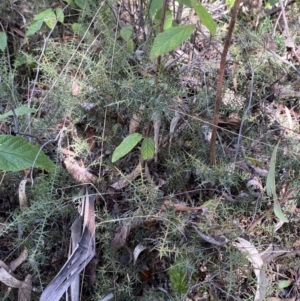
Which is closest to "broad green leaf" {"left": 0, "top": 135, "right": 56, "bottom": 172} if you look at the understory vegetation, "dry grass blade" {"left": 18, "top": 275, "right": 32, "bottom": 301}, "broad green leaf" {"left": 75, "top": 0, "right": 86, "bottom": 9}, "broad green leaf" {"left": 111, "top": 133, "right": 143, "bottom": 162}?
the understory vegetation

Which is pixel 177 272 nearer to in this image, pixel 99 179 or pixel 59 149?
pixel 99 179

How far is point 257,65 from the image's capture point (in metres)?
1.65

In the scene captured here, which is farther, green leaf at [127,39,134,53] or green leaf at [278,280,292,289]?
green leaf at [127,39,134,53]

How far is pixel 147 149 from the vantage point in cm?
133

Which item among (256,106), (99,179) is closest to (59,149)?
(99,179)

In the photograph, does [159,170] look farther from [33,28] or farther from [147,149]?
[33,28]

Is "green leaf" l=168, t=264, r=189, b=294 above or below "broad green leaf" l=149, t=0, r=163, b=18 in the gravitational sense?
below

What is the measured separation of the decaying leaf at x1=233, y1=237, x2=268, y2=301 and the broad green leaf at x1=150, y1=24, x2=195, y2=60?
61 centimetres

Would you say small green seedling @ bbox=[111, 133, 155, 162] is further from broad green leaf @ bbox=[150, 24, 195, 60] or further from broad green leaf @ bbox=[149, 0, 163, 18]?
broad green leaf @ bbox=[149, 0, 163, 18]

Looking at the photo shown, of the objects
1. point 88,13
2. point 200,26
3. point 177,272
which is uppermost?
point 88,13

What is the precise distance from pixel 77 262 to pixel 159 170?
451 millimetres

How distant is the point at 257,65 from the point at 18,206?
1024 mm

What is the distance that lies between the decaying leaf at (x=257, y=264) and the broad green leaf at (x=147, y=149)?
0.37m

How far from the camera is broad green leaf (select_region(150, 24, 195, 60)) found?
3.83 feet
